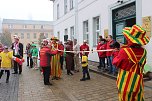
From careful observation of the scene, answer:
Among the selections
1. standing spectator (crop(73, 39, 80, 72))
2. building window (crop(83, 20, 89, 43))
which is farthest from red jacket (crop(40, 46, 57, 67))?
building window (crop(83, 20, 89, 43))

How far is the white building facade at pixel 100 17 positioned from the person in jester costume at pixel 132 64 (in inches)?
205

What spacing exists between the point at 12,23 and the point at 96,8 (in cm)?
7738

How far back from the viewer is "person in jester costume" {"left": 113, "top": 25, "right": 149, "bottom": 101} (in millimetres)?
3883

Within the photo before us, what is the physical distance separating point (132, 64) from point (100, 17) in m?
9.82

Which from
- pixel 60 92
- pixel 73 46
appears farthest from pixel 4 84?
pixel 73 46

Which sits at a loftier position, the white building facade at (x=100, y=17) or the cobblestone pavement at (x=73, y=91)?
the white building facade at (x=100, y=17)

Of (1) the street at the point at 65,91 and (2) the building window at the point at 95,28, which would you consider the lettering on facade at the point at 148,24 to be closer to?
(1) the street at the point at 65,91

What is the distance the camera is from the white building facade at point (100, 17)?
377 inches

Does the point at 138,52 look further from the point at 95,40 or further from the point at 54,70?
the point at 95,40

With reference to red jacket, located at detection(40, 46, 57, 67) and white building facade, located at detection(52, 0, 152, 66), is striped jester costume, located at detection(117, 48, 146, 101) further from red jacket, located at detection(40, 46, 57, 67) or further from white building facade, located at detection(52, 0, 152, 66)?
red jacket, located at detection(40, 46, 57, 67)

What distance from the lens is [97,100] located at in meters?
6.45

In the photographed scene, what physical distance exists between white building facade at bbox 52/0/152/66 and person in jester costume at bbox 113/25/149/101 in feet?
17.1

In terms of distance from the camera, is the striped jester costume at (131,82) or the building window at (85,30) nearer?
the striped jester costume at (131,82)

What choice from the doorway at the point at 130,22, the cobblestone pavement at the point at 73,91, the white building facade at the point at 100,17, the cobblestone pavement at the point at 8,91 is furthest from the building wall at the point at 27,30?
the cobblestone pavement at the point at 73,91
